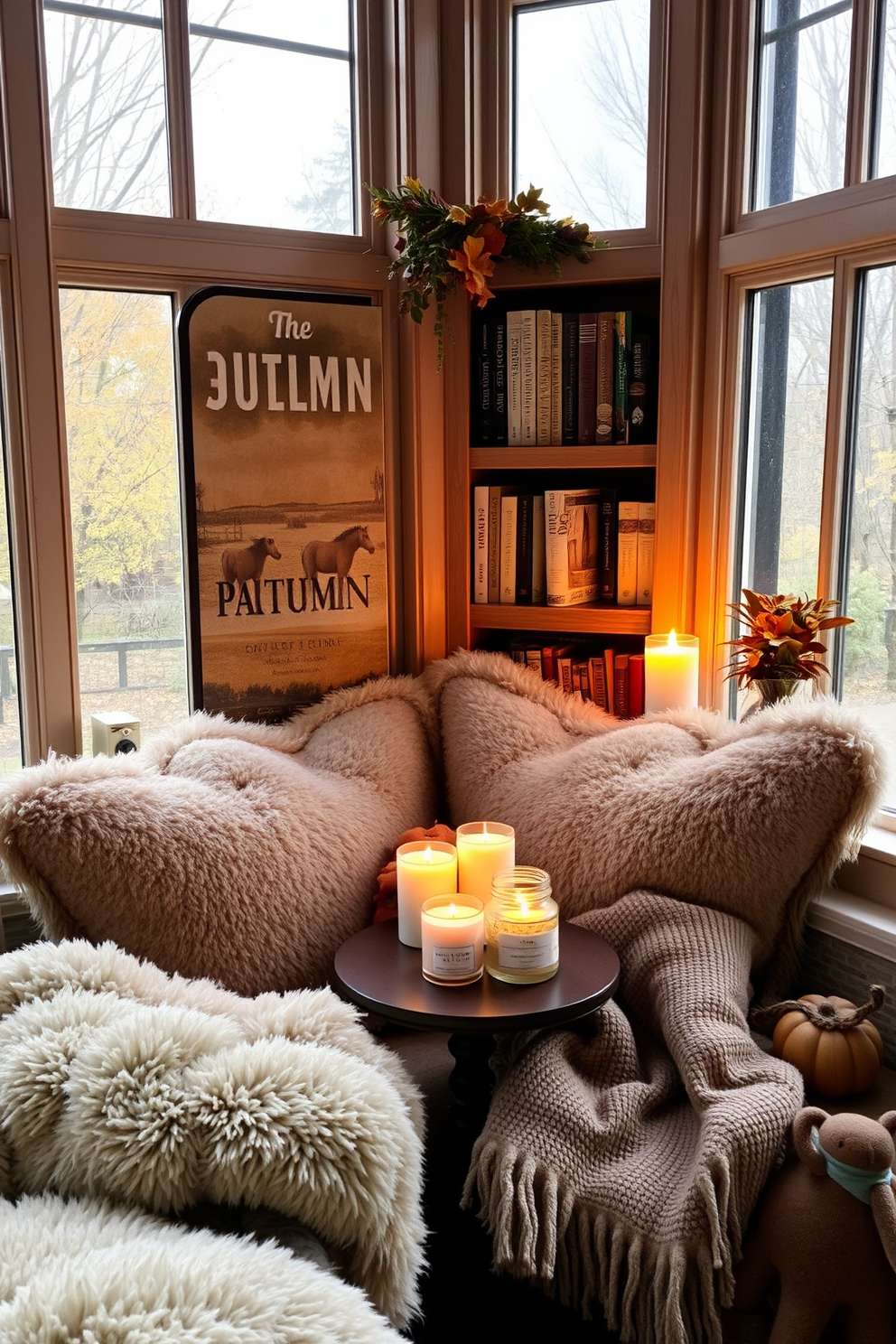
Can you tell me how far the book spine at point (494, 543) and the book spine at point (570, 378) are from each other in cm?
18

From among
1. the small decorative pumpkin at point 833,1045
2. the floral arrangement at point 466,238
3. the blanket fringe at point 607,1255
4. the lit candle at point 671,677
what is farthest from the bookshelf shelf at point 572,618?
the blanket fringe at point 607,1255

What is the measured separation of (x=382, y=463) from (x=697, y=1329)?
5.37ft

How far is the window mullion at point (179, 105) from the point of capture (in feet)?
6.63

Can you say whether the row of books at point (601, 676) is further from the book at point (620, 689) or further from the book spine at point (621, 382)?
the book spine at point (621, 382)

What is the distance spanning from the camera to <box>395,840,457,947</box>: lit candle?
5.38ft

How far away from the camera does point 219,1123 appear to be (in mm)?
1172

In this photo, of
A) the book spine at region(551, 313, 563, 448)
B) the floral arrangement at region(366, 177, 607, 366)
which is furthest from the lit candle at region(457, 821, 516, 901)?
the floral arrangement at region(366, 177, 607, 366)

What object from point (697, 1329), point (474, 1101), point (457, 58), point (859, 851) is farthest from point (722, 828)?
point (457, 58)

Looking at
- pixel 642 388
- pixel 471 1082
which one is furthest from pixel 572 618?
pixel 471 1082

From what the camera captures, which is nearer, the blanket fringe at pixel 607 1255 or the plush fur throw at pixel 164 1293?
the plush fur throw at pixel 164 1293

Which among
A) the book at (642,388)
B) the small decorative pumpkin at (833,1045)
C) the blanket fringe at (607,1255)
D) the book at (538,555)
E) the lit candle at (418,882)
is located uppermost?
the book at (642,388)

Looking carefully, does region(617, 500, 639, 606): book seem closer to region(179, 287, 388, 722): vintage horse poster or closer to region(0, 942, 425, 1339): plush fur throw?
region(179, 287, 388, 722): vintage horse poster

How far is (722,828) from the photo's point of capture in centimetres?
172

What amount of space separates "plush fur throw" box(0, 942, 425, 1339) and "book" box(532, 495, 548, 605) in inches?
47.1
